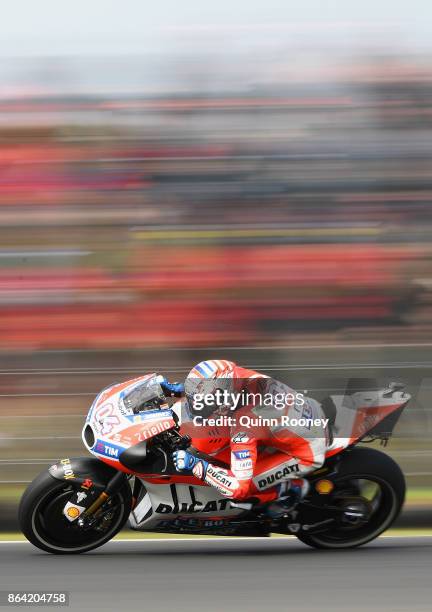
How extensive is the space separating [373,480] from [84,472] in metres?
1.60

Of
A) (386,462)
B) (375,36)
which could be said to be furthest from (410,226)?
(386,462)

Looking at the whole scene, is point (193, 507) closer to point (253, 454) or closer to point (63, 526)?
point (253, 454)

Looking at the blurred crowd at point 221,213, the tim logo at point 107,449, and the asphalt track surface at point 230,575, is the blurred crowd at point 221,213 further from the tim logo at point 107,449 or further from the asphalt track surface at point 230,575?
the tim logo at point 107,449

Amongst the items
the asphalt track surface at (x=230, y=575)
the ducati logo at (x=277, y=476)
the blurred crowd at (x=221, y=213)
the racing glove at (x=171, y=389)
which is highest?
the blurred crowd at (x=221, y=213)

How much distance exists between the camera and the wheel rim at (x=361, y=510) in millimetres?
5184

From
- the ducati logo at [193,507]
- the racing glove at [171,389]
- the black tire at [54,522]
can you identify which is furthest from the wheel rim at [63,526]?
the racing glove at [171,389]

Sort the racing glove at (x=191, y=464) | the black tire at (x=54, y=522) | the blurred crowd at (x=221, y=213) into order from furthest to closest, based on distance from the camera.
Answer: the blurred crowd at (x=221, y=213) < the black tire at (x=54, y=522) < the racing glove at (x=191, y=464)

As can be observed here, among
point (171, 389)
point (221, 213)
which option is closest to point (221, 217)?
point (221, 213)

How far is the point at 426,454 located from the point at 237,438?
228cm

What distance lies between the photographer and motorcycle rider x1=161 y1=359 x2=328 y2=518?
4.81m

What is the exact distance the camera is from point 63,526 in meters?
5.00

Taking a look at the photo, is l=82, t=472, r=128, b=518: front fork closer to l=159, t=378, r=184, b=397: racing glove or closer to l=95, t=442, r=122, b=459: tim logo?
l=95, t=442, r=122, b=459: tim logo

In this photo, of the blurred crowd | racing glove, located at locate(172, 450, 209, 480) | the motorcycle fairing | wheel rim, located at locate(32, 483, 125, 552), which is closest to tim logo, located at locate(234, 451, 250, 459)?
racing glove, located at locate(172, 450, 209, 480)

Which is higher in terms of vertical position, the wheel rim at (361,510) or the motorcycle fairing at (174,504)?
the motorcycle fairing at (174,504)
